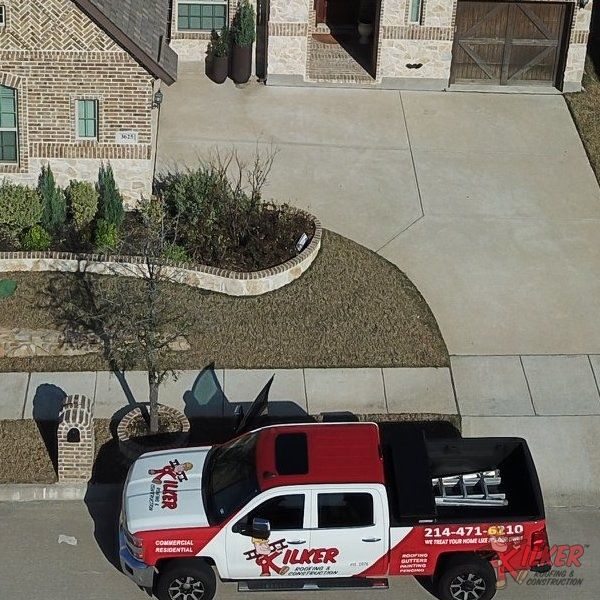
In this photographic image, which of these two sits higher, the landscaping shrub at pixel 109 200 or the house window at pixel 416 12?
the house window at pixel 416 12

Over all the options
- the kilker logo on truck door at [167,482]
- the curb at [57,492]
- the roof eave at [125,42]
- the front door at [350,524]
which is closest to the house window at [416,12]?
the roof eave at [125,42]

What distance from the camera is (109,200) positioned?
21.4 meters

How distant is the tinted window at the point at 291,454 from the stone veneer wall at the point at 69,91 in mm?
8479

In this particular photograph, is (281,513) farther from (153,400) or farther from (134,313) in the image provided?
(134,313)

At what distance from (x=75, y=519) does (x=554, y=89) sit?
16.8 metres

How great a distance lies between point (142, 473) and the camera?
15070 millimetres

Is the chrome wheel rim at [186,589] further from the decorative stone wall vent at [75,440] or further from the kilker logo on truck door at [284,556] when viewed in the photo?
the decorative stone wall vent at [75,440]

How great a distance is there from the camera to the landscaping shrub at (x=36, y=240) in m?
20.6

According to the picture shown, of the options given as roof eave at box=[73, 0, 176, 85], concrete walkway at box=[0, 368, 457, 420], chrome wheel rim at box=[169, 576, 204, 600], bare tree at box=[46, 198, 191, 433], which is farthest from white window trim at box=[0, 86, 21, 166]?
chrome wheel rim at box=[169, 576, 204, 600]

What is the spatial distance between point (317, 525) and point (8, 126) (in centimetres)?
1093

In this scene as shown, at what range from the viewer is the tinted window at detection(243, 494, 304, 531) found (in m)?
14.1

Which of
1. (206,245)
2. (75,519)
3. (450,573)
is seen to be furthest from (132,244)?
(450,573)

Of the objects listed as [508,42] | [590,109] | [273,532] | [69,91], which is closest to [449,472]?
[273,532]

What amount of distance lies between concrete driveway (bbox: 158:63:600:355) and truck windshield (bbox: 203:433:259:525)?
18.5 ft
